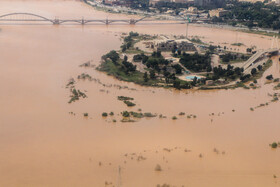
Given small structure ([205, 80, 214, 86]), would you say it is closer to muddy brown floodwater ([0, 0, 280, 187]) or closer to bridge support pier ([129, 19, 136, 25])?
muddy brown floodwater ([0, 0, 280, 187])

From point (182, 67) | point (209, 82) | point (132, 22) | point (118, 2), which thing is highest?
point (118, 2)

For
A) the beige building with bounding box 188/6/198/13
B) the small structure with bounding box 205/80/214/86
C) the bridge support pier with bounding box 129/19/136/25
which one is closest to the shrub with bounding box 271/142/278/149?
the small structure with bounding box 205/80/214/86

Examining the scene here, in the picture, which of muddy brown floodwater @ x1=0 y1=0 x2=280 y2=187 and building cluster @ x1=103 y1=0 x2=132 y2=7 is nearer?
muddy brown floodwater @ x1=0 y1=0 x2=280 y2=187

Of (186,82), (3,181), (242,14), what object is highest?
(242,14)

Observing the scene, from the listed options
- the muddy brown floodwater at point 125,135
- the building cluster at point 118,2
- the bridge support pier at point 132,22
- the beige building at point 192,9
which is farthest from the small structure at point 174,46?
the building cluster at point 118,2

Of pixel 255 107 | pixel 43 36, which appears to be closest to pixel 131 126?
pixel 255 107

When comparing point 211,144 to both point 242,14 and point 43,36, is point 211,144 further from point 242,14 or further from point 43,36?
point 242,14

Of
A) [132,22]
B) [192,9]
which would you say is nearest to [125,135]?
[132,22]

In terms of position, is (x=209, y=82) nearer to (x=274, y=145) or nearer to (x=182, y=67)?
(x=182, y=67)

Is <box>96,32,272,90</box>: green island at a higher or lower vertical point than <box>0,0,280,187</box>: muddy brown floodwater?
higher
